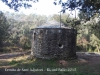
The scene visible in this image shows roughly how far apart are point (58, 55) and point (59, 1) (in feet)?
25.1

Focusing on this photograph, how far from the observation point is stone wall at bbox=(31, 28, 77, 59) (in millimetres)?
17688

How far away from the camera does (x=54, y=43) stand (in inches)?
698

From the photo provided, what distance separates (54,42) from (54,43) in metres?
0.11

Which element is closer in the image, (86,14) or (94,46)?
(86,14)

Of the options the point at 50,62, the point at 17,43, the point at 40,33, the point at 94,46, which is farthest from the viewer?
the point at 17,43

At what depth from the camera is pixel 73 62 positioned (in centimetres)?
1703

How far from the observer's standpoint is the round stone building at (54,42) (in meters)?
17.7

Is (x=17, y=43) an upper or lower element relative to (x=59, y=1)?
lower

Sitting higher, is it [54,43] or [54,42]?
[54,42]

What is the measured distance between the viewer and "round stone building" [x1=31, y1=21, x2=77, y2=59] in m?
17.7

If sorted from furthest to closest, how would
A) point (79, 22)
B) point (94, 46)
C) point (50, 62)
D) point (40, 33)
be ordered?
point (94, 46)
point (40, 33)
point (50, 62)
point (79, 22)

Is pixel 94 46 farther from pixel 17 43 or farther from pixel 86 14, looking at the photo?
pixel 86 14

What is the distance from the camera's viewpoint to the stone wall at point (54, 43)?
58.0ft

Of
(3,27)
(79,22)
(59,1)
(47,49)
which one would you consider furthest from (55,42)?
(3,27)
